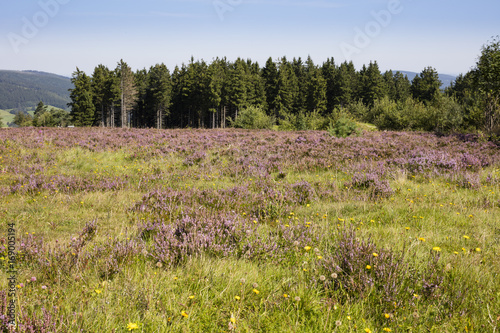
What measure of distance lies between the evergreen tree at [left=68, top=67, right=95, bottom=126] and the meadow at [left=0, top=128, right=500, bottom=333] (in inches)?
2488

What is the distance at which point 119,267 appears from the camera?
333 cm

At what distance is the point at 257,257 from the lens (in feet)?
12.1

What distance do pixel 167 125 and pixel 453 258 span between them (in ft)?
274

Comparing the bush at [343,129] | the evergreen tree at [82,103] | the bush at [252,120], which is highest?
the evergreen tree at [82,103]

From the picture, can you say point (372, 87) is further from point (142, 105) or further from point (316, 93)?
point (142, 105)

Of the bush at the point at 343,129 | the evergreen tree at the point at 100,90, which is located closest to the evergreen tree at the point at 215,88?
the evergreen tree at the point at 100,90

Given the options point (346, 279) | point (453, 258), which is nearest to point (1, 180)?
point (346, 279)

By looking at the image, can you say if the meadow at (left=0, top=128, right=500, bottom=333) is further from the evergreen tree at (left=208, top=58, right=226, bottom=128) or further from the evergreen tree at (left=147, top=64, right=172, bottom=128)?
the evergreen tree at (left=147, top=64, right=172, bottom=128)

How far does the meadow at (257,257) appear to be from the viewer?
2.51 m

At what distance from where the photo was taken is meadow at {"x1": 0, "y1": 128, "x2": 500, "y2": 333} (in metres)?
2.51

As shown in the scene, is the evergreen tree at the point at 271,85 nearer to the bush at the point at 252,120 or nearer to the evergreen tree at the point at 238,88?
the evergreen tree at the point at 238,88

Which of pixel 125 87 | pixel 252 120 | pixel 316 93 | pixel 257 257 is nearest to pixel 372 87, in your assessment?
pixel 316 93

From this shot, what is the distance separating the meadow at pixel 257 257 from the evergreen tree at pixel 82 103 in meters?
63.2

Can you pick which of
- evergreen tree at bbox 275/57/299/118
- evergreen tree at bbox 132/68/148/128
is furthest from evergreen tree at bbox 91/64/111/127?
evergreen tree at bbox 275/57/299/118
